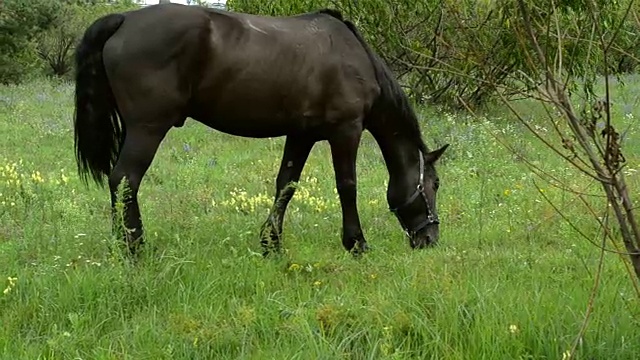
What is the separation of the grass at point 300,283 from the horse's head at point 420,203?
196mm

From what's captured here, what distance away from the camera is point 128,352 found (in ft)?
11.9

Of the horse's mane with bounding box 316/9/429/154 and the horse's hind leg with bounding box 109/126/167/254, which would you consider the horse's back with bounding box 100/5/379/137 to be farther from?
the horse's hind leg with bounding box 109/126/167/254

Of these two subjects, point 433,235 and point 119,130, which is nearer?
point 119,130

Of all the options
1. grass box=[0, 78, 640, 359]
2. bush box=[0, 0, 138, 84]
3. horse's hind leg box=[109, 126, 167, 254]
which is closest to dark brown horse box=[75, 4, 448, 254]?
horse's hind leg box=[109, 126, 167, 254]

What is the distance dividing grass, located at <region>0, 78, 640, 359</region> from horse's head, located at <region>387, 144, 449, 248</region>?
0.20 m

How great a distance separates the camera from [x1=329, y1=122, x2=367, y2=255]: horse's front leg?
219 inches

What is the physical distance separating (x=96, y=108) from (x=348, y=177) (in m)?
1.97

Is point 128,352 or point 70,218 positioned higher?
point 128,352

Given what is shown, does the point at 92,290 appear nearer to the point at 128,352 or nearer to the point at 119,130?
the point at 128,352

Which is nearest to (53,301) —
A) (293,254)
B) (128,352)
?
(128,352)

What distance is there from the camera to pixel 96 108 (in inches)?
205

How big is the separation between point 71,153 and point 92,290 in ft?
21.0

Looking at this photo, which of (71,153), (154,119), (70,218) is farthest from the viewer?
(71,153)

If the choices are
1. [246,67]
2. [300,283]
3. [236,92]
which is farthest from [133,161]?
[300,283]
